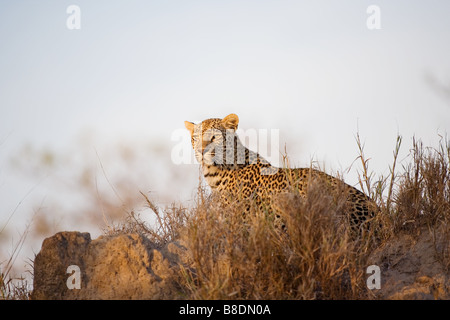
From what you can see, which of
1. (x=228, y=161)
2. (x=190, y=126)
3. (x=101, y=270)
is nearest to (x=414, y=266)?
(x=228, y=161)

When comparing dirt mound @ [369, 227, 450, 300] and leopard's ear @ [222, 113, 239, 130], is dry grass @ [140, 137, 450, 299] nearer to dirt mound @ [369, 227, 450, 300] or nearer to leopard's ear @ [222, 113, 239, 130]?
dirt mound @ [369, 227, 450, 300]

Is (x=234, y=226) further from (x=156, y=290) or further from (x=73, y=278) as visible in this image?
(x=73, y=278)

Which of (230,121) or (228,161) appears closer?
(228,161)

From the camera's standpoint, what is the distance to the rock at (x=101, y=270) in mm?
5984

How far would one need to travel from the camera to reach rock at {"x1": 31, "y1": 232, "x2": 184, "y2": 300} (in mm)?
5984

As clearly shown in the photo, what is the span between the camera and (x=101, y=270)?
20.0 feet

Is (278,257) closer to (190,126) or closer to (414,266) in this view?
(414,266)

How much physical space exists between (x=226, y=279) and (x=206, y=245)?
591mm

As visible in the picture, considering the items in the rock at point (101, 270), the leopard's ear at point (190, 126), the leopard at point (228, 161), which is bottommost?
the rock at point (101, 270)

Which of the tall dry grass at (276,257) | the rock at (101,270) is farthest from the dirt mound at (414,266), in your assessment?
the rock at (101,270)

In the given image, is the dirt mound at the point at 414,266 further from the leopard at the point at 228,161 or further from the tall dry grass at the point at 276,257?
the leopard at the point at 228,161

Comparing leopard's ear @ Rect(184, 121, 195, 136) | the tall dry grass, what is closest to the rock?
the tall dry grass

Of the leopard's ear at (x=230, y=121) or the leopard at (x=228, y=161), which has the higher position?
the leopard's ear at (x=230, y=121)
